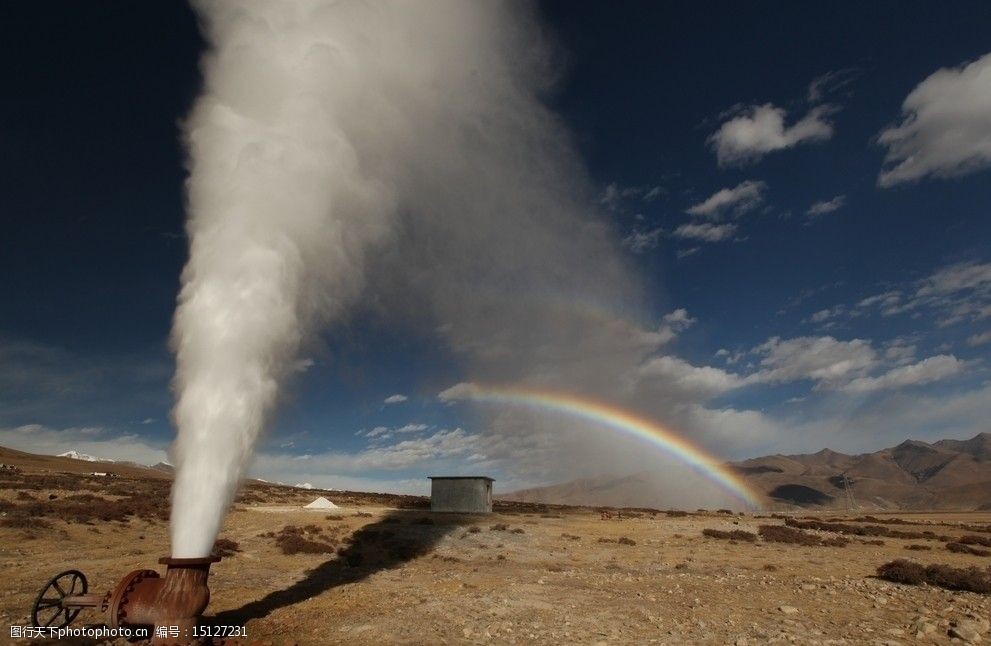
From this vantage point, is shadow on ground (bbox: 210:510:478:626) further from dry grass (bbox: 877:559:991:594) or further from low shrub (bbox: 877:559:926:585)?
dry grass (bbox: 877:559:991:594)

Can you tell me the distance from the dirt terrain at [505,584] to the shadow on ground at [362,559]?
11cm

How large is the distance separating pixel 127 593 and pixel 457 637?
A: 6.62 metres

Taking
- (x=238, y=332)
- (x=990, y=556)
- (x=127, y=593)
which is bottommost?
(x=990, y=556)

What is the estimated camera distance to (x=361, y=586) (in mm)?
17484

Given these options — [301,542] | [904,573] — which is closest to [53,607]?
[301,542]

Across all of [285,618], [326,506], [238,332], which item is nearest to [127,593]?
[285,618]

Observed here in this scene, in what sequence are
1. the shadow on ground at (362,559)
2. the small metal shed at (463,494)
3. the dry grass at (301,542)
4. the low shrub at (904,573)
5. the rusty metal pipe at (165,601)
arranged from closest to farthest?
1. the rusty metal pipe at (165,601)
2. the shadow on ground at (362,559)
3. the low shrub at (904,573)
4. the dry grass at (301,542)
5. the small metal shed at (463,494)

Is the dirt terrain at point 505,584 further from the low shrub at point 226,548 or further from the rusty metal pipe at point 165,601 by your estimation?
the rusty metal pipe at point 165,601

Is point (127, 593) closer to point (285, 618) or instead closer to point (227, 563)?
point (285, 618)

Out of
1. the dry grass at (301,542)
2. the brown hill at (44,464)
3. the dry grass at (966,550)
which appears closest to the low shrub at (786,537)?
the dry grass at (966,550)

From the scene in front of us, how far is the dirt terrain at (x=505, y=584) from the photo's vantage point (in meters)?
12.1

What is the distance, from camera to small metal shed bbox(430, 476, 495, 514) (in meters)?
52.2

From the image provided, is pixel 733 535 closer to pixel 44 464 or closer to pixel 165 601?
pixel 165 601

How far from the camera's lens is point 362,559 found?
77.2 ft
